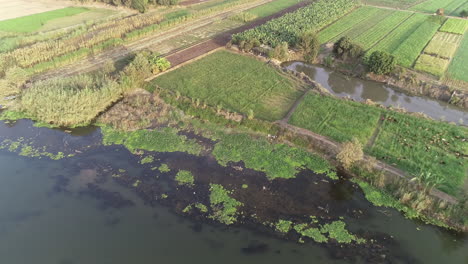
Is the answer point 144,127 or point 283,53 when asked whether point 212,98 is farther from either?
point 283,53

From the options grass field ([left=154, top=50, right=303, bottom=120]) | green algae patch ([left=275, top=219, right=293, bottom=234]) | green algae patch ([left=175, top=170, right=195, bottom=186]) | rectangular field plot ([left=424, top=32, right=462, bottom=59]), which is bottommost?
green algae patch ([left=275, top=219, right=293, bottom=234])

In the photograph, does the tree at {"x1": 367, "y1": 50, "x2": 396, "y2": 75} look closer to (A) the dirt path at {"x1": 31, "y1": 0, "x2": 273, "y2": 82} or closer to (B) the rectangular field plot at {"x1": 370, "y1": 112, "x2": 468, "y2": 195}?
(B) the rectangular field plot at {"x1": 370, "y1": 112, "x2": 468, "y2": 195}

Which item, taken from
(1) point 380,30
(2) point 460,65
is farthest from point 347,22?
(2) point 460,65

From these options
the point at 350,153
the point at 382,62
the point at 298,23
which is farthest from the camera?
the point at 298,23

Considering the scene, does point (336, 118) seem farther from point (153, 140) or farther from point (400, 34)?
point (400, 34)

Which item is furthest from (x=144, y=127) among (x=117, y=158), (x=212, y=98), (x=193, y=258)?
(x=193, y=258)

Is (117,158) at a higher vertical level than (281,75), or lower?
lower

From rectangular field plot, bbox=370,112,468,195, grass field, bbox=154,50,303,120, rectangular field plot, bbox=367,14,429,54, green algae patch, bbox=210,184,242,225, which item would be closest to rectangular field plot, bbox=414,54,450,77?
rectangular field plot, bbox=367,14,429,54
